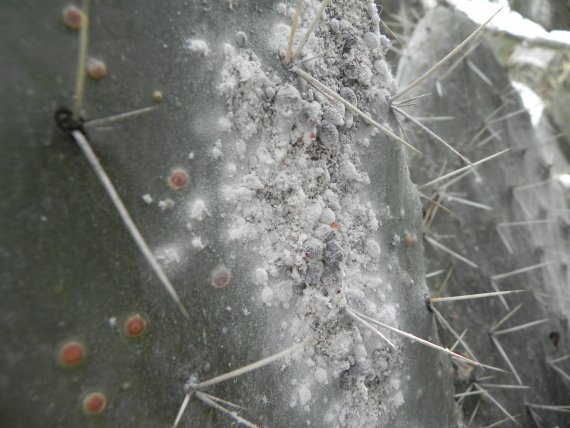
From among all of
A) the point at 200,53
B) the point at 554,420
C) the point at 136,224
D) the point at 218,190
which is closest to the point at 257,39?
the point at 200,53

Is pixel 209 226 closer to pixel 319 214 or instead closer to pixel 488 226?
pixel 319 214

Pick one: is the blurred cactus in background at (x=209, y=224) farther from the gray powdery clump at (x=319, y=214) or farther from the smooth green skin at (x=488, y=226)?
the smooth green skin at (x=488, y=226)

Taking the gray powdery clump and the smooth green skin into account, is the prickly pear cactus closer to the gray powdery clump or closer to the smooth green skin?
the gray powdery clump

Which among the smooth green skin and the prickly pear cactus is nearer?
the prickly pear cactus

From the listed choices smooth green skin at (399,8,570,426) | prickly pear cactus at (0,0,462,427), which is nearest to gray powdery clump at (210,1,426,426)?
prickly pear cactus at (0,0,462,427)

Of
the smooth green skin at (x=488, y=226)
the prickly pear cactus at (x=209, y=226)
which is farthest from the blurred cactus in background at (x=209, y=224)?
the smooth green skin at (x=488, y=226)

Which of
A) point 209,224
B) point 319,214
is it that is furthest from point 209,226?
point 319,214
